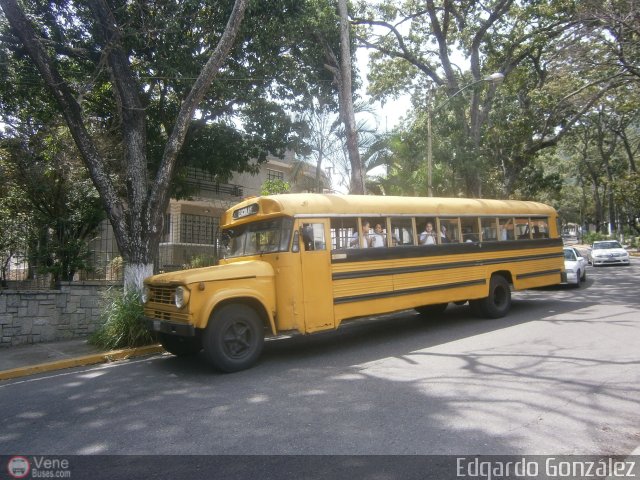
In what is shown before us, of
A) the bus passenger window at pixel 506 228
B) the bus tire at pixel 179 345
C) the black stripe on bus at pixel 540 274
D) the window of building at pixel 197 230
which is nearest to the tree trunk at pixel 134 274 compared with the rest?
the bus tire at pixel 179 345

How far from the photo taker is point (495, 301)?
10344mm

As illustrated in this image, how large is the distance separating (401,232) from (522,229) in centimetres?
414

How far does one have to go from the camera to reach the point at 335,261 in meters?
7.44

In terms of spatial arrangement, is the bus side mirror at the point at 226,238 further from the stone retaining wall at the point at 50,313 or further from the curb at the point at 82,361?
the stone retaining wall at the point at 50,313

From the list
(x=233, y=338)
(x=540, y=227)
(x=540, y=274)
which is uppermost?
(x=540, y=227)

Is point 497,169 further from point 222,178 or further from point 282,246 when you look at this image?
point 282,246

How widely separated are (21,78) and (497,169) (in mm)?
23220

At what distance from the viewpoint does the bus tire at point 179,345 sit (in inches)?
282

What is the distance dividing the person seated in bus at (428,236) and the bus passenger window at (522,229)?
9.75 feet

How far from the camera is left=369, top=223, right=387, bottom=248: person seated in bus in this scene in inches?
317

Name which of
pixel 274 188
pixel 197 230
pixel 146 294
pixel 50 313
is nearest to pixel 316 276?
pixel 146 294

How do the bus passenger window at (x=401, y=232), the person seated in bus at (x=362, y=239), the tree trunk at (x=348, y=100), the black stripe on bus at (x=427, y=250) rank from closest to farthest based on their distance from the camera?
1. the black stripe on bus at (x=427, y=250)
2. the person seated in bus at (x=362, y=239)
3. the bus passenger window at (x=401, y=232)
4. the tree trunk at (x=348, y=100)

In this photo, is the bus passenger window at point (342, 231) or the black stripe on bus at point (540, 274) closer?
the bus passenger window at point (342, 231)

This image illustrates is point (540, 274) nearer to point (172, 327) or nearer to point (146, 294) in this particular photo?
point (172, 327)
